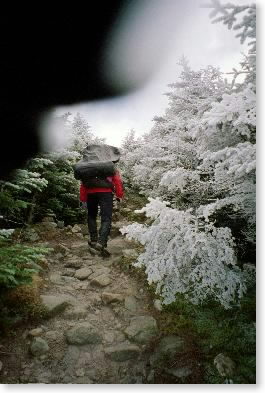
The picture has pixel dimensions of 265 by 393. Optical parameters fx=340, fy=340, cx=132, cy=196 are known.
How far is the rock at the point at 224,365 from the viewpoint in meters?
3.05

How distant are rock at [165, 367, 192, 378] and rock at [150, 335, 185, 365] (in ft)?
0.33

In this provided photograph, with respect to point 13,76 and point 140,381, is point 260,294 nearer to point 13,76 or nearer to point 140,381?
point 140,381

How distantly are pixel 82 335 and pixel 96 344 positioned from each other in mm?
168

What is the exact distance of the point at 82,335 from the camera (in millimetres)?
3461

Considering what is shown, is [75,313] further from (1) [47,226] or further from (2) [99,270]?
(1) [47,226]

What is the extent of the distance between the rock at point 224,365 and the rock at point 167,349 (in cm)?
34

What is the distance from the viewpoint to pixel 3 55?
463cm

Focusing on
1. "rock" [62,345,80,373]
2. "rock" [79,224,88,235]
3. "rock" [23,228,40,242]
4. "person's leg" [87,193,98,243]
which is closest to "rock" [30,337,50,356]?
"rock" [62,345,80,373]

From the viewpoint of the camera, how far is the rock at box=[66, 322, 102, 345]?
11.2 feet

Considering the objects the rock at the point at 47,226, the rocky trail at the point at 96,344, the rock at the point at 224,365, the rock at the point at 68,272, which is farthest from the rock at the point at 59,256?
the rock at the point at 224,365

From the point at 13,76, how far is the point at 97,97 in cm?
119

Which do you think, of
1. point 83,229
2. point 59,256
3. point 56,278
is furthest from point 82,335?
point 83,229

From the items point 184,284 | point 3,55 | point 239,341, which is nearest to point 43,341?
point 184,284

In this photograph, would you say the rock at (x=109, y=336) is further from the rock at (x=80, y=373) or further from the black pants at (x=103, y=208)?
the black pants at (x=103, y=208)
